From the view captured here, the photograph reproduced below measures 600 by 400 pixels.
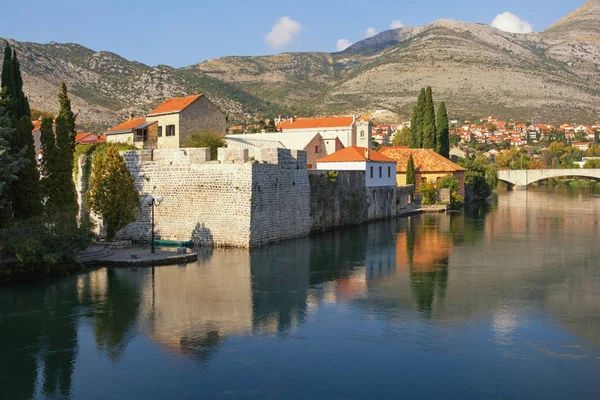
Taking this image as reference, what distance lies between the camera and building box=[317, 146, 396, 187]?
128 feet

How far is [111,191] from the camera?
2384 centimetres

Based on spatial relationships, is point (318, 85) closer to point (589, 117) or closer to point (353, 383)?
point (589, 117)

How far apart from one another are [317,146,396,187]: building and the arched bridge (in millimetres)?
51122

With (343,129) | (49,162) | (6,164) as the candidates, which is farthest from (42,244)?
(343,129)

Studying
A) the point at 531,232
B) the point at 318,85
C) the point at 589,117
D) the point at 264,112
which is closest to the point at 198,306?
the point at 531,232

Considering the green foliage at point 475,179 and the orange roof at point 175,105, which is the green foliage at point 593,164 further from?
the orange roof at point 175,105

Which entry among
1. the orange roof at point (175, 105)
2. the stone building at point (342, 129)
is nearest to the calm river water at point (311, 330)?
the orange roof at point (175, 105)

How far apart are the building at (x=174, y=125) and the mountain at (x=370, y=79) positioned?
129 feet

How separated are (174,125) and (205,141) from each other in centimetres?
323

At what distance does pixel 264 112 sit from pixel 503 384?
117 m

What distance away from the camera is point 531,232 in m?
32.5

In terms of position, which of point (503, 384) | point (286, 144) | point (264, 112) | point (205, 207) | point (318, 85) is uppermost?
point (318, 85)

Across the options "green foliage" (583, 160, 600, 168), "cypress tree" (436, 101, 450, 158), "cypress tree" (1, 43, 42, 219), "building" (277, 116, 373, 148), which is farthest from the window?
"green foliage" (583, 160, 600, 168)

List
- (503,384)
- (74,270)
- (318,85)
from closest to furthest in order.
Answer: (503,384)
(74,270)
(318,85)
